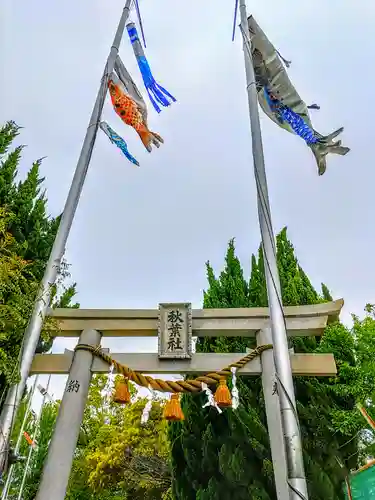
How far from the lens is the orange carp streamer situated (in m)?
5.55

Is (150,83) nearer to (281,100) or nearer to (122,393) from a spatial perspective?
(281,100)

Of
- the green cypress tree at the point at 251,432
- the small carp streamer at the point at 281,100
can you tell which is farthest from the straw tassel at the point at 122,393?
the small carp streamer at the point at 281,100

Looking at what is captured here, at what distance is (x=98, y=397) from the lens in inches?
655

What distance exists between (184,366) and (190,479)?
321cm

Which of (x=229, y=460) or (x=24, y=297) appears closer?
(x=24, y=297)

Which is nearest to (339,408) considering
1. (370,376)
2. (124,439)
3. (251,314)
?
(370,376)

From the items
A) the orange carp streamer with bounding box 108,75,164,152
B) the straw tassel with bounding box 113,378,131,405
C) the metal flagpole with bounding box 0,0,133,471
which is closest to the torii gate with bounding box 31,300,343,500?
the straw tassel with bounding box 113,378,131,405

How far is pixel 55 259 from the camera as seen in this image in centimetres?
424

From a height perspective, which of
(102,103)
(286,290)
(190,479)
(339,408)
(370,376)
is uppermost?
(102,103)

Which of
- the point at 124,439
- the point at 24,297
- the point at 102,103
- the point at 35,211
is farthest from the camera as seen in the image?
the point at 124,439

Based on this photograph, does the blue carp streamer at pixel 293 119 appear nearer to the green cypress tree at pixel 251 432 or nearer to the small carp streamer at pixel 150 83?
the small carp streamer at pixel 150 83

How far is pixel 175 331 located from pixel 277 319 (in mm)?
1761

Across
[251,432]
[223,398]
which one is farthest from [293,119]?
[251,432]

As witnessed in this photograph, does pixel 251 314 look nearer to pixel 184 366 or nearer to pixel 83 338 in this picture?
pixel 184 366
